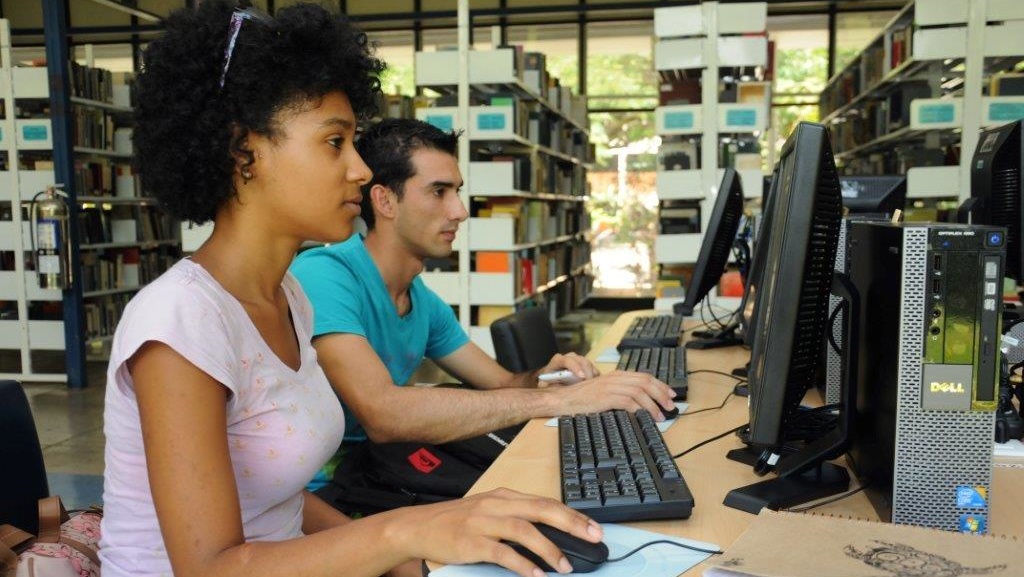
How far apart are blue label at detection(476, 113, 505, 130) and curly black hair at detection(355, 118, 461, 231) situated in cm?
292

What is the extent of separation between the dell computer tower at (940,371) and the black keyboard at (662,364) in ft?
2.48

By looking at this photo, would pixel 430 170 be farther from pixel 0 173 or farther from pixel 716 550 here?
pixel 0 173

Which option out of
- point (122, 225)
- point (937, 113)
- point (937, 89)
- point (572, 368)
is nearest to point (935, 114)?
point (937, 113)

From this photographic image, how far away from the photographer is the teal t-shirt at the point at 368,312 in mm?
1643

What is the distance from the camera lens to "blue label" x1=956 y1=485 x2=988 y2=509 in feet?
2.92

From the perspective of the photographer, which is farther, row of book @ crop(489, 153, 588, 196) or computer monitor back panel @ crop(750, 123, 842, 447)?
row of book @ crop(489, 153, 588, 196)

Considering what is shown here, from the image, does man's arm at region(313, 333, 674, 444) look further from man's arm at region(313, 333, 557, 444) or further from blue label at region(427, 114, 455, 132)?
blue label at region(427, 114, 455, 132)

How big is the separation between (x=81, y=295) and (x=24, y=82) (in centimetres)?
140

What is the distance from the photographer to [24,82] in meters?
5.34

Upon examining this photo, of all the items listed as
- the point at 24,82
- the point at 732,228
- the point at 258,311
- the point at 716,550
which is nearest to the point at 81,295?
the point at 24,82

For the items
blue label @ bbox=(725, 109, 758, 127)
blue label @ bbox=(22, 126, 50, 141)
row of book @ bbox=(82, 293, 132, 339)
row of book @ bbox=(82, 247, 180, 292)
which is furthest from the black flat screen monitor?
row of book @ bbox=(82, 293, 132, 339)

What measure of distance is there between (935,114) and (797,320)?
422 centimetres

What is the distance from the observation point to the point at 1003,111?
14.7ft

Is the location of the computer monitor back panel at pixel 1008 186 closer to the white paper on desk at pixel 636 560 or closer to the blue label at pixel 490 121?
the white paper on desk at pixel 636 560
